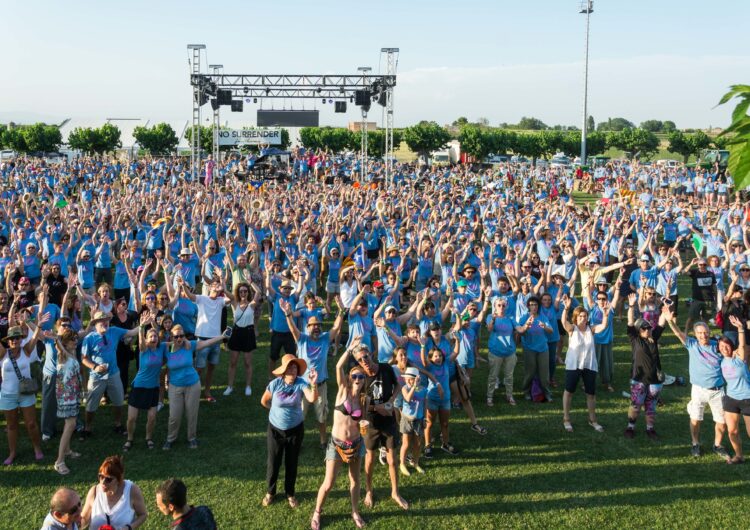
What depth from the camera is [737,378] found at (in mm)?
6625

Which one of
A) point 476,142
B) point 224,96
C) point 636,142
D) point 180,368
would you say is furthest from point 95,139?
point 180,368

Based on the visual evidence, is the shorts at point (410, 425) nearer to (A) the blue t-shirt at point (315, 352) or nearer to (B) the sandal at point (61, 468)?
(A) the blue t-shirt at point (315, 352)

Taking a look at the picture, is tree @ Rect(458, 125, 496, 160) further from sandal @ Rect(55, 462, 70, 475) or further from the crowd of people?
sandal @ Rect(55, 462, 70, 475)

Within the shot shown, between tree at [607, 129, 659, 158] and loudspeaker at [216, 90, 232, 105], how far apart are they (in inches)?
1610

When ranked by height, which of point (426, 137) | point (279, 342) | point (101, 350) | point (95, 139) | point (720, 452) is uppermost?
point (426, 137)

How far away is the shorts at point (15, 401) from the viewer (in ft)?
20.9

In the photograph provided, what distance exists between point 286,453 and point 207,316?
2979 mm

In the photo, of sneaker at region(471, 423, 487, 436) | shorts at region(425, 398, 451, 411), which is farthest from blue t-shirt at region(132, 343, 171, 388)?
sneaker at region(471, 423, 487, 436)

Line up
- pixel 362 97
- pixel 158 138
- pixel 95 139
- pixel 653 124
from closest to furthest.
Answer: pixel 362 97, pixel 95 139, pixel 158 138, pixel 653 124

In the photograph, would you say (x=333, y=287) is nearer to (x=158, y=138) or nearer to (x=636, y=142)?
(x=158, y=138)

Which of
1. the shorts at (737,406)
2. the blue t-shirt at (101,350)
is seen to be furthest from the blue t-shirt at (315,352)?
the shorts at (737,406)

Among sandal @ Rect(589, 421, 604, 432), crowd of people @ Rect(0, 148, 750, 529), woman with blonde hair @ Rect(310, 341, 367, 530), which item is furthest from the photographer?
sandal @ Rect(589, 421, 604, 432)

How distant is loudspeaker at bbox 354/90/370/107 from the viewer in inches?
1147

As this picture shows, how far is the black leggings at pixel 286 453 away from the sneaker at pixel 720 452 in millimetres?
4601
